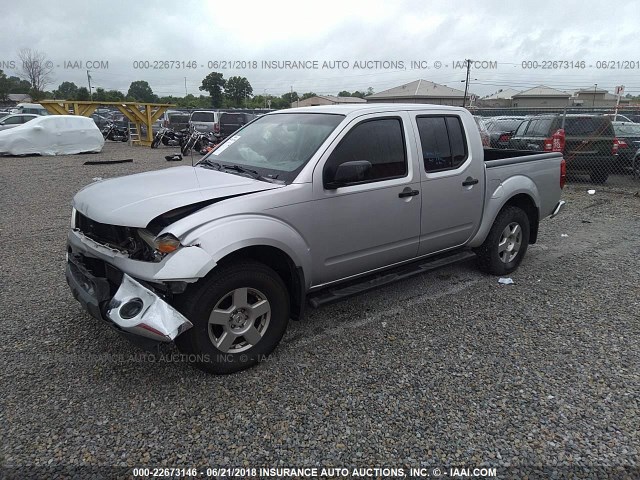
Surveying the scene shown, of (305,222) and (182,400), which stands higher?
(305,222)

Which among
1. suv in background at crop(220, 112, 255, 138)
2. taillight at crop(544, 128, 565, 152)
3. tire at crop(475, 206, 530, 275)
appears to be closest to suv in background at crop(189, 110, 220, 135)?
suv in background at crop(220, 112, 255, 138)

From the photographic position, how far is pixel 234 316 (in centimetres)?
300

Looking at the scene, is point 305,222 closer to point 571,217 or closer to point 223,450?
point 223,450

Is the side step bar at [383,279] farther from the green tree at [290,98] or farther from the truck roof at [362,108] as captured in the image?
the green tree at [290,98]

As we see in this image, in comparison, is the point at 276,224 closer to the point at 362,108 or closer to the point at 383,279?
the point at 383,279

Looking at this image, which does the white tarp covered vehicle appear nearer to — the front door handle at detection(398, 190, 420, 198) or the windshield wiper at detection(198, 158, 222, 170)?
the windshield wiper at detection(198, 158, 222, 170)

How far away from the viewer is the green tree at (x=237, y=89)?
205ft

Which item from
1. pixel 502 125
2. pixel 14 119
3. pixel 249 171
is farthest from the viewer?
pixel 14 119

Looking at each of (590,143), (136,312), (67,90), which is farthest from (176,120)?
(67,90)

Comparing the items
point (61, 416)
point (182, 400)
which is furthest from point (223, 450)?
point (61, 416)

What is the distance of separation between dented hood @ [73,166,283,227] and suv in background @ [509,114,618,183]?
9.39m

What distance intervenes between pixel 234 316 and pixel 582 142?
10.6 meters

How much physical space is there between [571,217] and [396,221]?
5659mm

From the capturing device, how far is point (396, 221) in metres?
3.76
